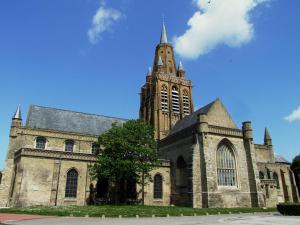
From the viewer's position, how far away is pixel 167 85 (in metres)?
53.3

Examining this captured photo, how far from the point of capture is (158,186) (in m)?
37.5

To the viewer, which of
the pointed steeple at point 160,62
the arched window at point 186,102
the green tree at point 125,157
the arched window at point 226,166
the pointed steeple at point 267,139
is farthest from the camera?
the pointed steeple at point 160,62

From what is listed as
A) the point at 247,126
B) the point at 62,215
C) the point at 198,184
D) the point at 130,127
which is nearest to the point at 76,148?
the point at 130,127

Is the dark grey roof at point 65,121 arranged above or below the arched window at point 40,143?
above

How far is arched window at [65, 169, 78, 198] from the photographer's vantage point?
32719 millimetres

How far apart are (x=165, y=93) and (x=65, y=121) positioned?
63.3 ft

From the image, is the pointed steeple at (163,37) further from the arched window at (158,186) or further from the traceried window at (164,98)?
the arched window at (158,186)

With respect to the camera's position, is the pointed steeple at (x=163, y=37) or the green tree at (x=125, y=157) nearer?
the green tree at (x=125, y=157)

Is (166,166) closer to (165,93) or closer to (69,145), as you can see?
(69,145)

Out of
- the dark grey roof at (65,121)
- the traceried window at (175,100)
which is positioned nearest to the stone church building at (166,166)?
the dark grey roof at (65,121)

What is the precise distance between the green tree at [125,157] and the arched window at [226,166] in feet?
25.9

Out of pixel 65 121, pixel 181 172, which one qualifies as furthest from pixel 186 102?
pixel 65 121

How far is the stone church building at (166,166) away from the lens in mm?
31812

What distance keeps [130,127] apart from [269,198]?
21.4m
